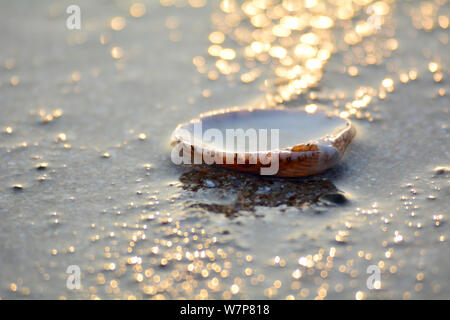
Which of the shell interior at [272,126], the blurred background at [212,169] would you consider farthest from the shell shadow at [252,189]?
the shell interior at [272,126]

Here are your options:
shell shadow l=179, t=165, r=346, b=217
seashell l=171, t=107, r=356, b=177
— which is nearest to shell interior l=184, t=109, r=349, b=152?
seashell l=171, t=107, r=356, b=177

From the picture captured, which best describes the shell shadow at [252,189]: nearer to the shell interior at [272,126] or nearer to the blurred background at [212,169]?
the blurred background at [212,169]

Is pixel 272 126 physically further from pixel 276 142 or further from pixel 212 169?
pixel 212 169

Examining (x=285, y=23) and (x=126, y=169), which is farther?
(x=285, y=23)

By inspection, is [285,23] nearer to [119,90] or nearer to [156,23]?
[156,23]

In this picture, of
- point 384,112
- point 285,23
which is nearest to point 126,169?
point 384,112

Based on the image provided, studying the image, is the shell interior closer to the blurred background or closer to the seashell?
the seashell
